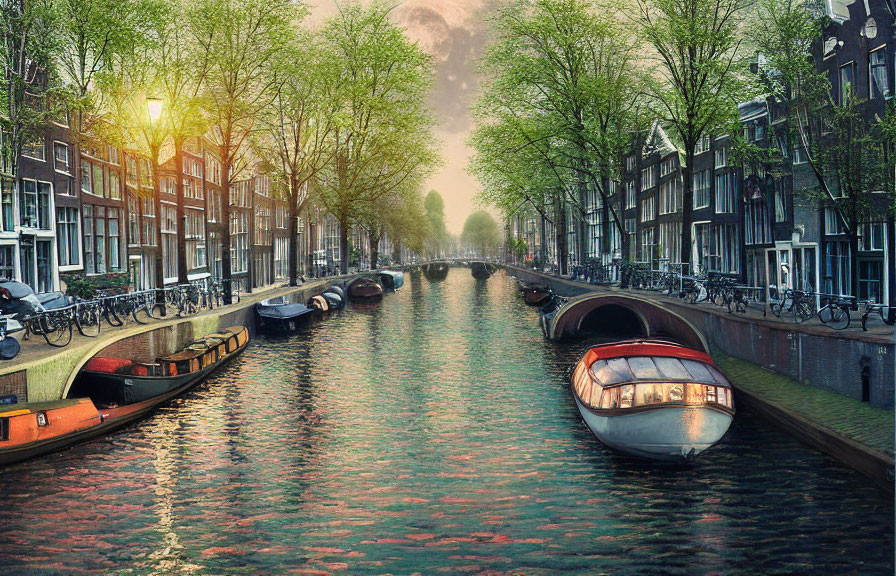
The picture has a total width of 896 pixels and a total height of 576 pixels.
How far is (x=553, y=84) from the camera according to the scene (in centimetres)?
4962

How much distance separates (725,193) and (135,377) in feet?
119

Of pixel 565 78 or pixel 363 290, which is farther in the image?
pixel 363 290

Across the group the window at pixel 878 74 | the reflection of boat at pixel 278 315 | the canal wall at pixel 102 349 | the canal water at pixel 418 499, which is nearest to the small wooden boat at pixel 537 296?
the reflection of boat at pixel 278 315

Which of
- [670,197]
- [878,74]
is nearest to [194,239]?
[670,197]

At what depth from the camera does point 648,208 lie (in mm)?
68688

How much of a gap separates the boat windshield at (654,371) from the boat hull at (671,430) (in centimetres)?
97

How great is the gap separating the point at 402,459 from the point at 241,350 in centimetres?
1837

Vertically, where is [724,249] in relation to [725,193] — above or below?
below

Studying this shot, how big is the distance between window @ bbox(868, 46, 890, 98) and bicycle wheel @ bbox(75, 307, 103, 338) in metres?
29.1

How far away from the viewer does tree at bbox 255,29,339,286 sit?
5238 centimetres

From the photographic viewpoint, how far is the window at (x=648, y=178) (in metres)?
66.3

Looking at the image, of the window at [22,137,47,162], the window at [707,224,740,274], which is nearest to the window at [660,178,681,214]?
the window at [707,224,740,274]

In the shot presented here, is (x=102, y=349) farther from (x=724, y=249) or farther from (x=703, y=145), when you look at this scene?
(x=703, y=145)

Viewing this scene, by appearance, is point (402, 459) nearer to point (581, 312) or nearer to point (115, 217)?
point (581, 312)
